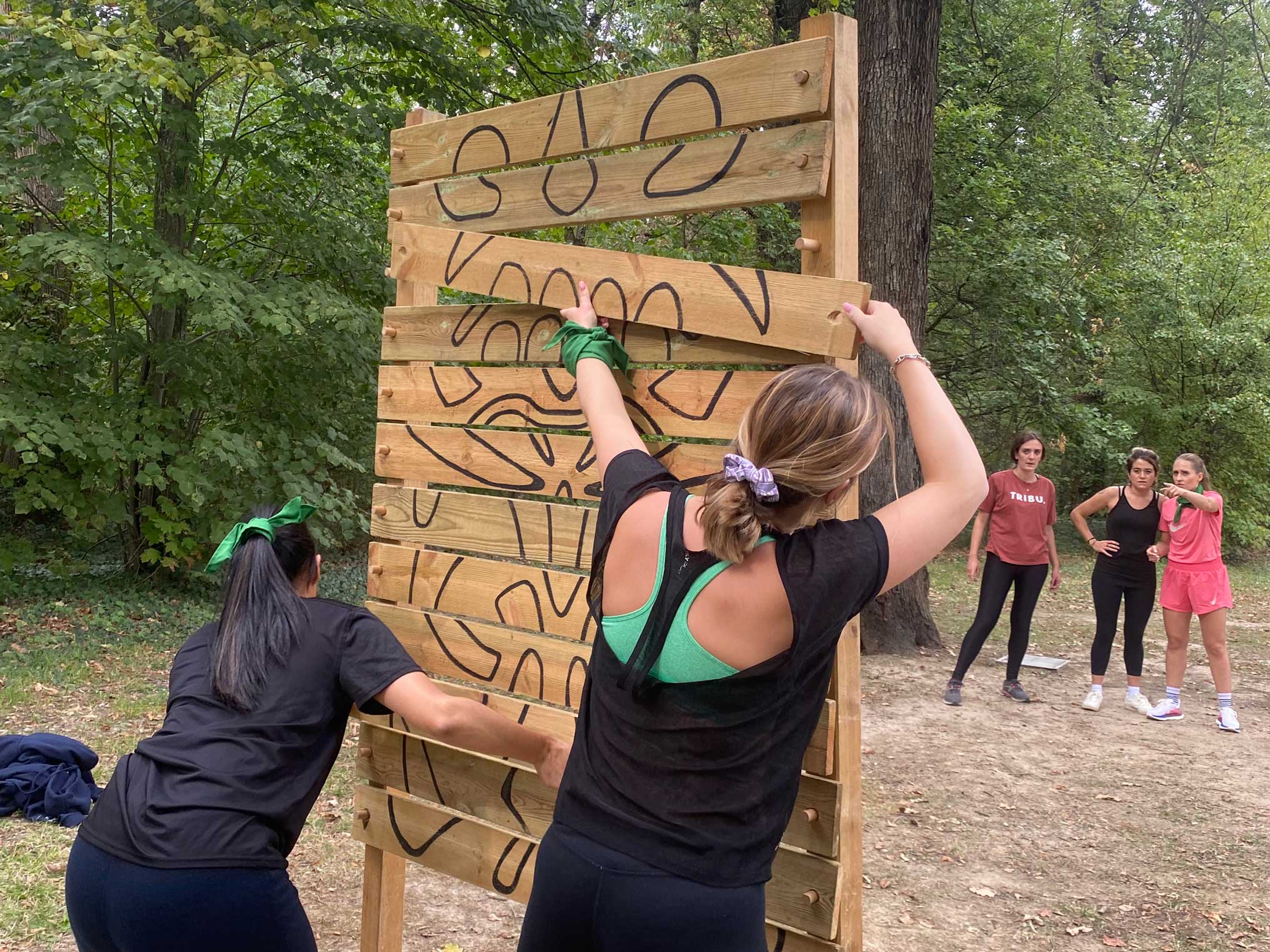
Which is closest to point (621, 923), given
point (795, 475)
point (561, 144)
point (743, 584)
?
point (743, 584)

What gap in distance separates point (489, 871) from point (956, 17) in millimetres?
13858

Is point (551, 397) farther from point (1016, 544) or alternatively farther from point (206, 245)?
point (206, 245)

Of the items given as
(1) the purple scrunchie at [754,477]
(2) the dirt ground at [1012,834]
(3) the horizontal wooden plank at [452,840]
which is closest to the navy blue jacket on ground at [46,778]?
(2) the dirt ground at [1012,834]

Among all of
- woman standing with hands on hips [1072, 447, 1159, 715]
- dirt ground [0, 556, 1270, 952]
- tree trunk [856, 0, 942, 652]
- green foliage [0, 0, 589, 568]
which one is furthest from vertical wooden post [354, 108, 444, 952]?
woman standing with hands on hips [1072, 447, 1159, 715]

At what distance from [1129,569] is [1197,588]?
18.0 inches

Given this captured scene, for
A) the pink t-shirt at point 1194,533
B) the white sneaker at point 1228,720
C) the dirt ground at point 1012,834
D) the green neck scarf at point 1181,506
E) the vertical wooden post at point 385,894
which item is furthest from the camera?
the green neck scarf at point 1181,506

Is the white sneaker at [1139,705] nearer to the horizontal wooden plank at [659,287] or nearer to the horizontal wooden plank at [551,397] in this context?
the horizontal wooden plank at [551,397]

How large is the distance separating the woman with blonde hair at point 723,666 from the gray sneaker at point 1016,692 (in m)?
6.91

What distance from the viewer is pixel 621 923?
1.75 metres

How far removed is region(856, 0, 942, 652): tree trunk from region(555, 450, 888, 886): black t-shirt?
689cm

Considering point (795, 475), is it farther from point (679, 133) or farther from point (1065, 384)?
point (1065, 384)

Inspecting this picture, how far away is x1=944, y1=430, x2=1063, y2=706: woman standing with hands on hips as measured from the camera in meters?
7.88

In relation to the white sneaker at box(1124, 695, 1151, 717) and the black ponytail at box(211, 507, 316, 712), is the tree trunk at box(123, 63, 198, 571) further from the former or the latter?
the white sneaker at box(1124, 695, 1151, 717)

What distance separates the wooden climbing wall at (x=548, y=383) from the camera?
2424 mm
